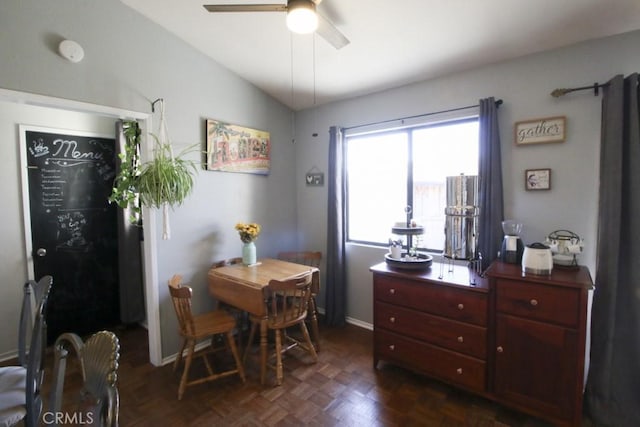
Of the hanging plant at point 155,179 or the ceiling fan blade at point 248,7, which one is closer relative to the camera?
the ceiling fan blade at point 248,7

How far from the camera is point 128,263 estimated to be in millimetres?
3150

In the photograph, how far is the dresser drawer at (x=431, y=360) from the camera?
79.7 inches

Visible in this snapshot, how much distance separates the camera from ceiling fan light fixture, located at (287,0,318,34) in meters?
1.47

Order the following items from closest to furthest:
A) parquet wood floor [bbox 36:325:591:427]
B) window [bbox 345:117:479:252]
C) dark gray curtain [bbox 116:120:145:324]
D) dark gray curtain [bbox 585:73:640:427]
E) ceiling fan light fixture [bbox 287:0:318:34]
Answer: ceiling fan light fixture [bbox 287:0:318:34], dark gray curtain [bbox 585:73:640:427], parquet wood floor [bbox 36:325:591:427], window [bbox 345:117:479:252], dark gray curtain [bbox 116:120:145:324]

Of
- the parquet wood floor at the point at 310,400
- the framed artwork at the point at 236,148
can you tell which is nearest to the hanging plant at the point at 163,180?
the framed artwork at the point at 236,148

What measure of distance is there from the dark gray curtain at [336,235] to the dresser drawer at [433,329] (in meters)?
0.89

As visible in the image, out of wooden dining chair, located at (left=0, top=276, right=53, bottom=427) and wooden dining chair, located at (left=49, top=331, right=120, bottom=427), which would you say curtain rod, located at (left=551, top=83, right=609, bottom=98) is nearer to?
wooden dining chair, located at (left=49, top=331, right=120, bottom=427)

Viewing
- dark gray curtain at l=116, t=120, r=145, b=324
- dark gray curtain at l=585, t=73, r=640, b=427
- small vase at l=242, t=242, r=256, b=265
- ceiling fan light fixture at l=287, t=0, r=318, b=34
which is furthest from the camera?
dark gray curtain at l=116, t=120, r=145, b=324

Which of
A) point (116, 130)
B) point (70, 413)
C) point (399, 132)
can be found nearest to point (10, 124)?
point (116, 130)

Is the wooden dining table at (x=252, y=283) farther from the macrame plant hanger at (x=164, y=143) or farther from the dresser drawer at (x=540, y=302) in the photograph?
the dresser drawer at (x=540, y=302)

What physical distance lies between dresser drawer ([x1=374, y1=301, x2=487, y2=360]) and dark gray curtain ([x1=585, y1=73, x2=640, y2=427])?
0.69 metres

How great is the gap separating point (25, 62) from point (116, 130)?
1.23 m

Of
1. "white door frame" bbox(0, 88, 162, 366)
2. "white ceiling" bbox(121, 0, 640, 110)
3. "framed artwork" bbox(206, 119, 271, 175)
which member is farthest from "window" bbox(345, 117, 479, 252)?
"white door frame" bbox(0, 88, 162, 366)

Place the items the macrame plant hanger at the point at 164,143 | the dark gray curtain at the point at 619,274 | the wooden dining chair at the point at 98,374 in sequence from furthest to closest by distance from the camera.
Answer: the macrame plant hanger at the point at 164,143
the dark gray curtain at the point at 619,274
the wooden dining chair at the point at 98,374
